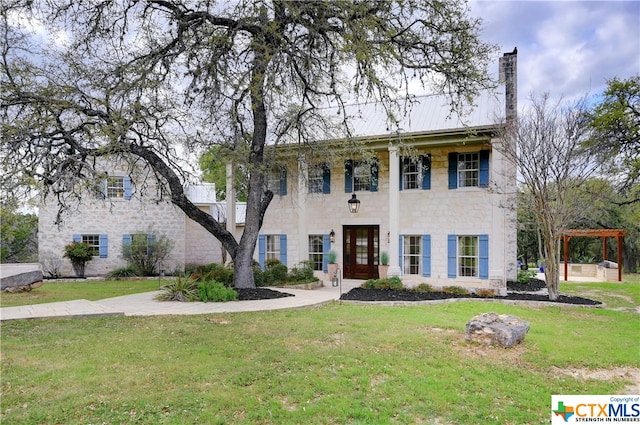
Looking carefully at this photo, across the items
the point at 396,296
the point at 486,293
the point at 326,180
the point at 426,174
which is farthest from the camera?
the point at 326,180

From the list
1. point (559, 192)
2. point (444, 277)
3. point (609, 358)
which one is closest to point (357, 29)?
point (609, 358)

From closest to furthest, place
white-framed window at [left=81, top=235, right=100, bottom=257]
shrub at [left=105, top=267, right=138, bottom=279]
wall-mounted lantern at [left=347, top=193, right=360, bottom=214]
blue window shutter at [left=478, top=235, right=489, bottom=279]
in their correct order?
blue window shutter at [left=478, top=235, right=489, bottom=279]
wall-mounted lantern at [left=347, top=193, right=360, bottom=214]
shrub at [left=105, top=267, right=138, bottom=279]
white-framed window at [left=81, top=235, right=100, bottom=257]

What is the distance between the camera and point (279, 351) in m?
6.26

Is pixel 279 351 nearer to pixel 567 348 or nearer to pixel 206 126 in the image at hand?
pixel 567 348

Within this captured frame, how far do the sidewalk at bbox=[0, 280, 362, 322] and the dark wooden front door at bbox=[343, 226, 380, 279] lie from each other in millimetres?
4368

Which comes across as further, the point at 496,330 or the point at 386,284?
the point at 386,284

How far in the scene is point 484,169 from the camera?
47.1 feet

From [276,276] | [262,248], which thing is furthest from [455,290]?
[262,248]

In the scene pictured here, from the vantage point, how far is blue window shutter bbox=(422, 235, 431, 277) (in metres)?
14.9

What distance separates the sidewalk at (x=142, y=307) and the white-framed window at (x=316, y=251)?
15.4ft

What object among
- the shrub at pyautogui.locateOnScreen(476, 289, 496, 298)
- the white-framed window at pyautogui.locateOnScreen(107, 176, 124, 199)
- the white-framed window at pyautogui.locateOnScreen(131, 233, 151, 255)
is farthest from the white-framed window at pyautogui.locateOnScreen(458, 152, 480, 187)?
the white-framed window at pyautogui.locateOnScreen(107, 176, 124, 199)

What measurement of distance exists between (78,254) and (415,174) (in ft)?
46.8

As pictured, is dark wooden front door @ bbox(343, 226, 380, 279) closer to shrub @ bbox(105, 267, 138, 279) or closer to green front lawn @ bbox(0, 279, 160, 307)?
green front lawn @ bbox(0, 279, 160, 307)

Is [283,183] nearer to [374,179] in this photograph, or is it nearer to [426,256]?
[374,179]
